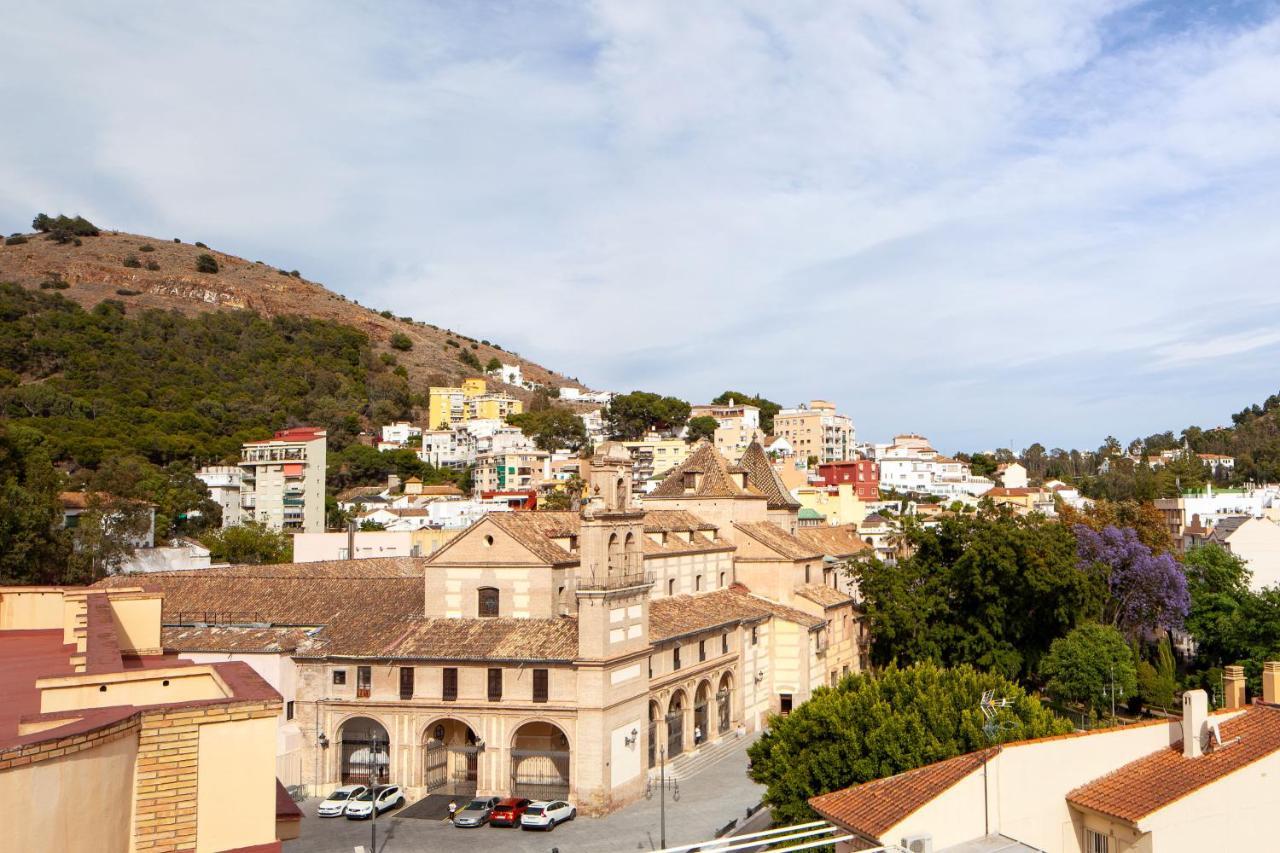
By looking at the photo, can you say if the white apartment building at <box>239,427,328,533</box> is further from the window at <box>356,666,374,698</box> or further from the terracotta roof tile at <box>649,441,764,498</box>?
the window at <box>356,666,374,698</box>

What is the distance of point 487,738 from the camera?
117 ft

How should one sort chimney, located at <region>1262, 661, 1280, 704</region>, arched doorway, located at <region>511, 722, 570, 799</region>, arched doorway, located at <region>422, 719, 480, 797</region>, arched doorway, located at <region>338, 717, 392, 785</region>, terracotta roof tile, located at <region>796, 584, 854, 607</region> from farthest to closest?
terracotta roof tile, located at <region>796, 584, 854, 607</region> → arched doorway, located at <region>338, 717, 392, 785</region> → arched doorway, located at <region>422, 719, 480, 797</region> → arched doorway, located at <region>511, 722, 570, 799</region> → chimney, located at <region>1262, 661, 1280, 704</region>

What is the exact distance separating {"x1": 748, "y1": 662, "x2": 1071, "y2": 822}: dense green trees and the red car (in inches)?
326

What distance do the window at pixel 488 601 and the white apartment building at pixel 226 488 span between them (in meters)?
76.6

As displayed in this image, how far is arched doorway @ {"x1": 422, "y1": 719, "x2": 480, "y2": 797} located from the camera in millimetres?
36281

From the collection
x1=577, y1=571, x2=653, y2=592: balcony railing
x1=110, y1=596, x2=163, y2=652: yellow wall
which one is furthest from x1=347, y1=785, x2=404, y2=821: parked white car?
x1=110, y1=596, x2=163, y2=652: yellow wall

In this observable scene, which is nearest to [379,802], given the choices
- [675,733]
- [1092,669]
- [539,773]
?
[539,773]

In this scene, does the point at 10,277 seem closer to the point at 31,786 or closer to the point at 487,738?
the point at 487,738

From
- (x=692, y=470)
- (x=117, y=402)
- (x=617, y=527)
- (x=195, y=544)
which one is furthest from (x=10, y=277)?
(x=617, y=527)

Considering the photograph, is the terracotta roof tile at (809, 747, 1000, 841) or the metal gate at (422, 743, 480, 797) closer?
the terracotta roof tile at (809, 747, 1000, 841)

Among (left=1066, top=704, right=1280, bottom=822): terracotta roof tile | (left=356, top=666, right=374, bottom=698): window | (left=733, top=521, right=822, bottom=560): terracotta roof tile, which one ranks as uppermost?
(left=733, top=521, right=822, bottom=560): terracotta roof tile

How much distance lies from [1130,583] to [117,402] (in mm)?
113608

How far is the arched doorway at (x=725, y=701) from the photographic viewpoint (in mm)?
46031

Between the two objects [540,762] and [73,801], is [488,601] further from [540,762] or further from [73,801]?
[73,801]
